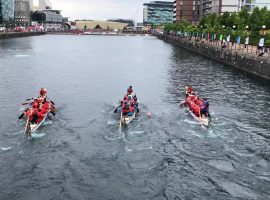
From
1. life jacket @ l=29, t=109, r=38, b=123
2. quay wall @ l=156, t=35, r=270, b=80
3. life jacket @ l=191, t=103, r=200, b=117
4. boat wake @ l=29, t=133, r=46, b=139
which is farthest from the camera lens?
quay wall @ l=156, t=35, r=270, b=80

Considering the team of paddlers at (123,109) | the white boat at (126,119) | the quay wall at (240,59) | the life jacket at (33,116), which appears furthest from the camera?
the quay wall at (240,59)

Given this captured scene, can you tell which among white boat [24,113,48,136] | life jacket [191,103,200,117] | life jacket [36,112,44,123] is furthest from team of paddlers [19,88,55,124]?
life jacket [191,103,200,117]

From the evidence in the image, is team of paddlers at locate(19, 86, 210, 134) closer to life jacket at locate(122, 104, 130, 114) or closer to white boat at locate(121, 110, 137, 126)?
life jacket at locate(122, 104, 130, 114)

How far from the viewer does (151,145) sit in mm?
34062

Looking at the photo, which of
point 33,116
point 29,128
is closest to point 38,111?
point 33,116

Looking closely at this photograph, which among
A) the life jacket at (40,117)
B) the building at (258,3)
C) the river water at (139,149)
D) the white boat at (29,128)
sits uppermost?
the building at (258,3)

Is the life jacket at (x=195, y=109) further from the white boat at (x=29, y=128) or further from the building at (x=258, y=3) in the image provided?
the building at (x=258, y=3)

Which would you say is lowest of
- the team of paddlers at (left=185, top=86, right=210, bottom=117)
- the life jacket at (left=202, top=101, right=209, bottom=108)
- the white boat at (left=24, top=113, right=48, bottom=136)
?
the white boat at (left=24, top=113, right=48, bottom=136)

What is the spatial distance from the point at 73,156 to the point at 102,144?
142 inches

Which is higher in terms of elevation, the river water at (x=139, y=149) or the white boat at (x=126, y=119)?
the white boat at (x=126, y=119)

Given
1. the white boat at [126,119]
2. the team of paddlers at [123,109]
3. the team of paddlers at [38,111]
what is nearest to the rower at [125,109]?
the team of paddlers at [123,109]

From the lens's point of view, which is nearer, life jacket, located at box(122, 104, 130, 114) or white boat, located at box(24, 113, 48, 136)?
white boat, located at box(24, 113, 48, 136)

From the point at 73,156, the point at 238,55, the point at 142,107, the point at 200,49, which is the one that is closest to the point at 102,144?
the point at 73,156

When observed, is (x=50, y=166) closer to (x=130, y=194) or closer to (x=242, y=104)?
(x=130, y=194)
